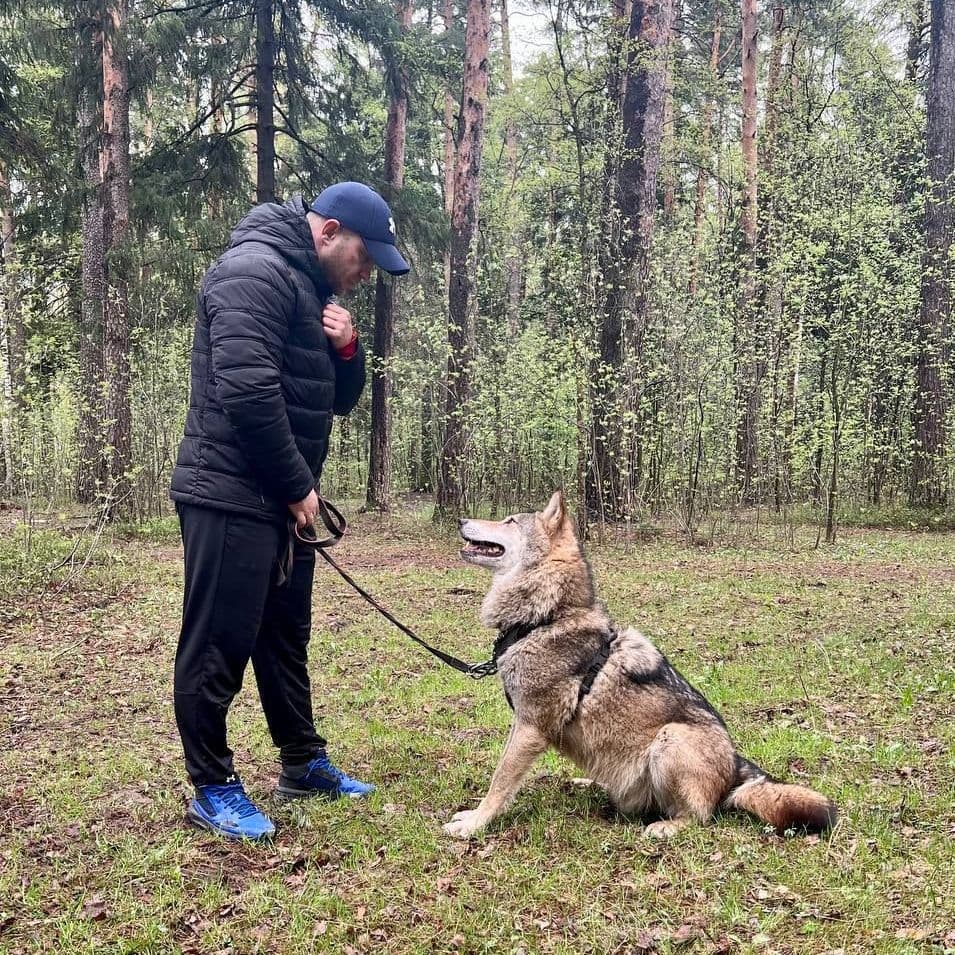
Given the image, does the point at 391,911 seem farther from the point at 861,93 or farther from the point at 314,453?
the point at 861,93

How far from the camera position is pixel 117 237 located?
13.2 meters

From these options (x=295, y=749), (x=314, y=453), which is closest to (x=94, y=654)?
(x=295, y=749)

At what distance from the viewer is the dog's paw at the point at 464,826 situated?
3.59 m

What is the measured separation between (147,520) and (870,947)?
13.1 meters

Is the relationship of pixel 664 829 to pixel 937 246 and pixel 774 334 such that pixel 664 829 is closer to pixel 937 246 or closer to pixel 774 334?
pixel 774 334

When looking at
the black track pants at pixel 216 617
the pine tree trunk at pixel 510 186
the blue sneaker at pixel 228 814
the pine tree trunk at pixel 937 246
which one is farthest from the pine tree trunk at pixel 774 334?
the blue sneaker at pixel 228 814

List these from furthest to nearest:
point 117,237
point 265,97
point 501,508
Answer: point 501,508 < point 265,97 < point 117,237

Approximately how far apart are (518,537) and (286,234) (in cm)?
192

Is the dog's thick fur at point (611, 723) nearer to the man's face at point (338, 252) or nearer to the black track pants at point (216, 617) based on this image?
the black track pants at point (216, 617)

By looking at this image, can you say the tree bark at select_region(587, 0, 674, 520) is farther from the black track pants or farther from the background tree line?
the black track pants

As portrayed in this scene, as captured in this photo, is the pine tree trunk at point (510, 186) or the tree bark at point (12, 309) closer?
the tree bark at point (12, 309)

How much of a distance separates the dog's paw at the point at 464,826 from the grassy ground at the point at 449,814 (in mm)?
67

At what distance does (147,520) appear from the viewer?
44.5ft

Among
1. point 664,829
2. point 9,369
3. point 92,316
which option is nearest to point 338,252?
point 664,829
